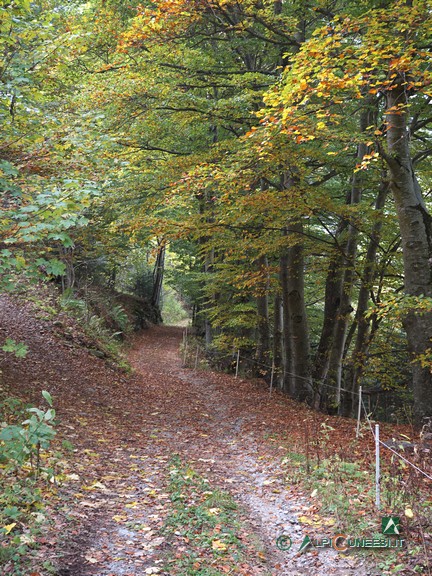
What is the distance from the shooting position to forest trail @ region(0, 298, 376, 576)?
14.5ft

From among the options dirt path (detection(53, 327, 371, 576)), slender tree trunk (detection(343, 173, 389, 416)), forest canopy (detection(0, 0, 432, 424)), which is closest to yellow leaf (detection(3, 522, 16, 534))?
dirt path (detection(53, 327, 371, 576))

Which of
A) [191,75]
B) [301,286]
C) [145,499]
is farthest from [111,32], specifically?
[145,499]

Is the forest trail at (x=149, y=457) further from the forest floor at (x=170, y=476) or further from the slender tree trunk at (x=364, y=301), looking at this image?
the slender tree trunk at (x=364, y=301)

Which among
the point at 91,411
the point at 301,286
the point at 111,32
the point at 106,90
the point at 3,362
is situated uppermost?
the point at 111,32

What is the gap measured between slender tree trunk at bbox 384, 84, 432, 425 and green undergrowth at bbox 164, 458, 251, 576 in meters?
3.88

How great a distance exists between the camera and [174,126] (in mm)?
12016

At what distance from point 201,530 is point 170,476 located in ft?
5.36

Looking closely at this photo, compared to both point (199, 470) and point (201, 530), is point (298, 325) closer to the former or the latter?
point (199, 470)

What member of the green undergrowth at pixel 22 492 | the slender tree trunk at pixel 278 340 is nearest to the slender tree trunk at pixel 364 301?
the slender tree trunk at pixel 278 340

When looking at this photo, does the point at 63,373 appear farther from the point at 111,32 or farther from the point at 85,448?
the point at 111,32

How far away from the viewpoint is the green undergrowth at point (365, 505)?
4.24 meters

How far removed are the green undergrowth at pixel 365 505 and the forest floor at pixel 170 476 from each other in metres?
0.07

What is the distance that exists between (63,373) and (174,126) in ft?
21.7

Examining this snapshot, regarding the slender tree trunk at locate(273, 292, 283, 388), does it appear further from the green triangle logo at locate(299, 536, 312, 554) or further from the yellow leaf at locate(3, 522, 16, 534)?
the yellow leaf at locate(3, 522, 16, 534)
